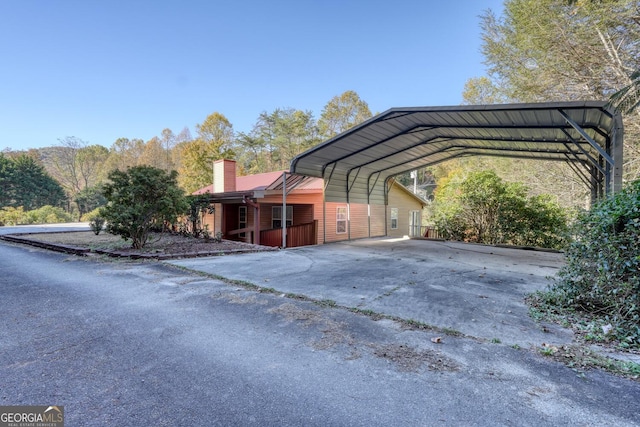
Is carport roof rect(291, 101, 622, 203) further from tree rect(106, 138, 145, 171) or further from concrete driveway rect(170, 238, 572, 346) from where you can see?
tree rect(106, 138, 145, 171)

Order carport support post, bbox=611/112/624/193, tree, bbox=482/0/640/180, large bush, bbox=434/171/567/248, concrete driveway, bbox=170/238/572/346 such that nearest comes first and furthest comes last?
1. concrete driveway, bbox=170/238/572/346
2. carport support post, bbox=611/112/624/193
3. tree, bbox=482/0/640/180
4. large bush, bbox=434/171/567/248

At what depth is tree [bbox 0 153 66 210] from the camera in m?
30.1

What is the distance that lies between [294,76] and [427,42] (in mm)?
11112

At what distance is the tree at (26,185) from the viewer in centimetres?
3006


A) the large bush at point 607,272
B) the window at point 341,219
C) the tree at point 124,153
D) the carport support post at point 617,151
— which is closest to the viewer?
the large bush at point 607,272

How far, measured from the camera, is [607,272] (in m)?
3.30

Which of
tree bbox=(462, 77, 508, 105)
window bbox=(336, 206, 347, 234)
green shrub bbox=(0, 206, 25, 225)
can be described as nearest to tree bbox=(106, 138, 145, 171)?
green shrub bbox=(0, 206, 25, 225)

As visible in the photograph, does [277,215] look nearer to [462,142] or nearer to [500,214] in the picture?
[462,142]

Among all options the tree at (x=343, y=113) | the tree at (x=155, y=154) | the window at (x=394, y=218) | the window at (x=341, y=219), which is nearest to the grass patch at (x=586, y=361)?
the window at (x=341, y=219)

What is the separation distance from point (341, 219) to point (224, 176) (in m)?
6.04

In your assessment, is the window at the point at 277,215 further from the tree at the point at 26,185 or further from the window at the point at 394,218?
the tree at the point at 26,185

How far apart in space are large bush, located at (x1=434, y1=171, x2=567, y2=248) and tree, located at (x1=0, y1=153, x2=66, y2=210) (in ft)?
134

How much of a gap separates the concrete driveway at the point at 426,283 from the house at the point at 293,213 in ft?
9.49

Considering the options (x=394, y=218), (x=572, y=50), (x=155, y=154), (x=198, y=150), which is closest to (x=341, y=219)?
(x=394, y=218)
